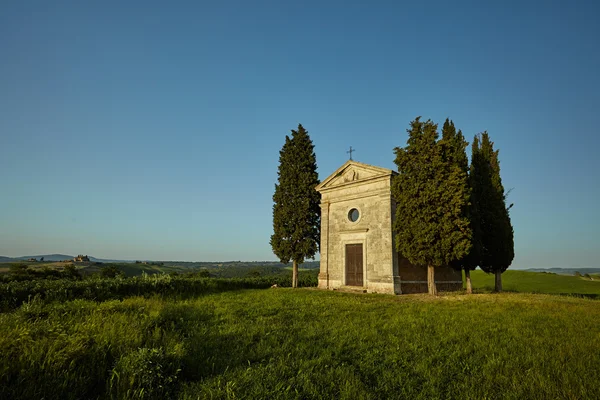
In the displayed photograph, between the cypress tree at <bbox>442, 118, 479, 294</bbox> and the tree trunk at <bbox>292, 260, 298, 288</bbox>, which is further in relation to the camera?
the tree trunk at <bbox>292, 260, 298, 288</bbox>

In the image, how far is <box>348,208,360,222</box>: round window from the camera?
21.2 meters

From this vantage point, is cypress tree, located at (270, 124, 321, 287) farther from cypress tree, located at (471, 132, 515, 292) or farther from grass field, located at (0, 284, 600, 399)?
grass field, located at (0, 284, 600, 399)

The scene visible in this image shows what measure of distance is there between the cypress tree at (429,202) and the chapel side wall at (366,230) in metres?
1.05

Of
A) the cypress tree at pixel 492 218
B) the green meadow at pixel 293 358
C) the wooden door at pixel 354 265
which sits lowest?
the green meadow at pixel 293 358

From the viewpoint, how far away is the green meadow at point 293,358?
436 centimetres

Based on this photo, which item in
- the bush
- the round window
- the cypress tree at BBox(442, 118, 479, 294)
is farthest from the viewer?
the round window

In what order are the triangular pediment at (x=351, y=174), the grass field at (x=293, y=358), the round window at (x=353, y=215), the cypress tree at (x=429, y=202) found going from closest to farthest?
the grass field at (x=293, y=358), the cypress tree at (x=429, y=202), the triangular pediment at (x=351, y=174), the round window at (x=353, y=215)

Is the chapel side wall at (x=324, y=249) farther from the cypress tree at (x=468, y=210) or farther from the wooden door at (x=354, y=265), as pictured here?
the cypress tree at (x=468, y=210)

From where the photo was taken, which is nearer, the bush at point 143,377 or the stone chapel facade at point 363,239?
the bush at point 143,377

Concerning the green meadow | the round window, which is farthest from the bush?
the round window

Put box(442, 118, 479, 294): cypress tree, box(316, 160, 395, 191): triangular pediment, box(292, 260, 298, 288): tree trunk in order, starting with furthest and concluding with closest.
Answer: box(292, 260, 298, 288): tree trunk < box(316, 160, 395, 191): triangular pediment < box(442, 118, 479, 294): cypress tree

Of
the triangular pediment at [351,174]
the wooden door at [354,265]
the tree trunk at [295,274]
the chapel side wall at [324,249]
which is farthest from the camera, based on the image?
the tree trunk at [295,274]

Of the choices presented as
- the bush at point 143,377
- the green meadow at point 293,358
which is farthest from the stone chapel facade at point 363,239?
the bush at point 143,377

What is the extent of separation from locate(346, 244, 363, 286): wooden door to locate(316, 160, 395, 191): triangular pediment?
14.7ft
